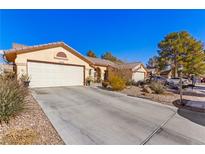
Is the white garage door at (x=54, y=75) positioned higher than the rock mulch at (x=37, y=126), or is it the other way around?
the white garage door at (x=54, y=75)

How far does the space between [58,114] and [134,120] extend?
10.5 feet

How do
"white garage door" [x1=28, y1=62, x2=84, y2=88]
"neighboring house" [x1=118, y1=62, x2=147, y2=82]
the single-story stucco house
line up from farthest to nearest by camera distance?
"neighboring house" [x1=118, y1=62, x2=147, y2=82] → "white garage door" [x1=28, y1=62, x2=84, y2=88] → the single-story stucco house

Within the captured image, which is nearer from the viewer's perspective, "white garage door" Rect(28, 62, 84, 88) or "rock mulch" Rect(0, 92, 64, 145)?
"rock mulch" Rect(0, 92, 64, 145)

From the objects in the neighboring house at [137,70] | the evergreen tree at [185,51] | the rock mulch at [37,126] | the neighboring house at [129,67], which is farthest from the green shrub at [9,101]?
the evergreen tree at [185,51]

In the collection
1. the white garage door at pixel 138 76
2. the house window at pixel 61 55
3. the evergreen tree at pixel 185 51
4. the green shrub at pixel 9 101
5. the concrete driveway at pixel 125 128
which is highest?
the evergreen tree at pixel 185 51

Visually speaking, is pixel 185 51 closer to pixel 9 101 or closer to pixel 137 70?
pixel 137 70

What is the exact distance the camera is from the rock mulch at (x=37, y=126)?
368 centimetres

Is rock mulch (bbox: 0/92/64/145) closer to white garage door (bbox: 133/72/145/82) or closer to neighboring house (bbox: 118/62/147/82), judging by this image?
neighboring house (bbox: 118/62/147/82)

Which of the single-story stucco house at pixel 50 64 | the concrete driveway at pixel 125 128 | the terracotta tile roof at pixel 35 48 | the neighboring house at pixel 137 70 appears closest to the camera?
the concrete driveway at pixel 125 128

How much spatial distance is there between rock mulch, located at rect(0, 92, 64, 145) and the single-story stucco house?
23.4 feet

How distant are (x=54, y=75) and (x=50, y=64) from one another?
1122 millimetres

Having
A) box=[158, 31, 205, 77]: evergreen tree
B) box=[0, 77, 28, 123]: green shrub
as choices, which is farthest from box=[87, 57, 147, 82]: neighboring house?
box=[0, 77, 28, 123]: green shrub

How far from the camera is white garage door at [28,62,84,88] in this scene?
1200 cm

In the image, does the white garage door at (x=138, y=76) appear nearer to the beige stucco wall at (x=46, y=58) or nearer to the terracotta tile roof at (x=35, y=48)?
the beige stucco wall at (x=46, y=58)
